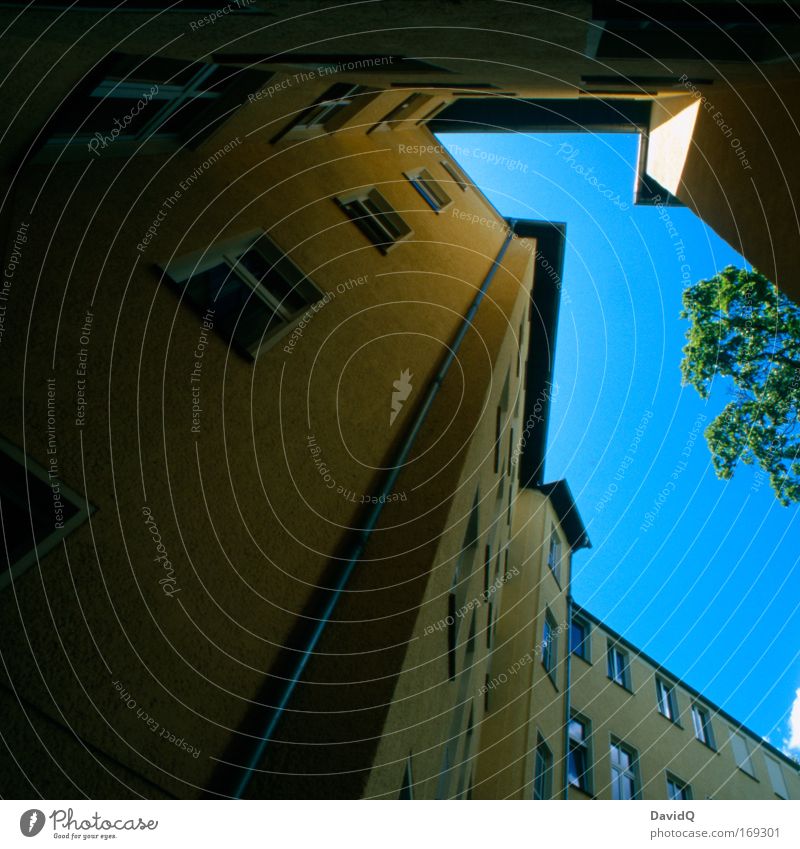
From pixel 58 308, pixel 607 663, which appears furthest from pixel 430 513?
pixel 607 663

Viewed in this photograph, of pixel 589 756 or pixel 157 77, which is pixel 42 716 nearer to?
pixel 157 77

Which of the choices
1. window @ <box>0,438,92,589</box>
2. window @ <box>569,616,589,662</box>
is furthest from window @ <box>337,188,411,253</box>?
window @ <box>569,616,589,662</box>

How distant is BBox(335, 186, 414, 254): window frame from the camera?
7.87 m

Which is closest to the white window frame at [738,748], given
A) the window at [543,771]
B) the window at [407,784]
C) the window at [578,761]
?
the window at [578,761]

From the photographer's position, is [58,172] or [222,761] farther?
[58,172]

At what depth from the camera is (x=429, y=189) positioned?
424 inches

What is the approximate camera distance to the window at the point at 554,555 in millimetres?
16391

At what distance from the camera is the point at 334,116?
818cm

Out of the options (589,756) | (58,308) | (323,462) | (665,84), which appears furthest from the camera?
(589,756)

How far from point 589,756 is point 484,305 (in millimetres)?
10028

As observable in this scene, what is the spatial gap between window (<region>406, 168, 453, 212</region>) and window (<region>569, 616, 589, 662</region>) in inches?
417

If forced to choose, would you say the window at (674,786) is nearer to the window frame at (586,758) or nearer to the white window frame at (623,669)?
the white window frame at (623,669)

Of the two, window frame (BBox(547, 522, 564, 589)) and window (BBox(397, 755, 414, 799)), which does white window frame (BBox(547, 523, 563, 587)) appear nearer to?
window frame (BBox(547, 522, 564, 589))

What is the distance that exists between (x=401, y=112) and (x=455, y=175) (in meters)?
2.21
